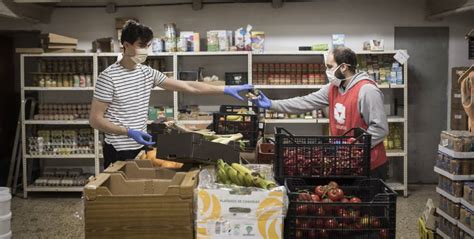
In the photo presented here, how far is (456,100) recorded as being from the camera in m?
6.79

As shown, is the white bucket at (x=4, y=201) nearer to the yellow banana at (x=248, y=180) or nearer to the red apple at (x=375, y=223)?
the yellow banana at (x=248, y=180)

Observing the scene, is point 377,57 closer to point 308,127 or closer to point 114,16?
point 308,127

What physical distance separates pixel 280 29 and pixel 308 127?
1339mm

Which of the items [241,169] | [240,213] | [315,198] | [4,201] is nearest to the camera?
[240,213]

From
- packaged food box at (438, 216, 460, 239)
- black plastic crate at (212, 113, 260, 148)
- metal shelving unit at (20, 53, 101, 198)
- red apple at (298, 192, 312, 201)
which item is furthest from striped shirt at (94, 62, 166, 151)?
metal shelving unit at (20, 53, 101, 198)

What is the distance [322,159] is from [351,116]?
1.08 metres

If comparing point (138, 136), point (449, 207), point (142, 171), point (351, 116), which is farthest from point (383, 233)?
point (449, 207)

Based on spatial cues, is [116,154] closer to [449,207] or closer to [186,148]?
[186,148]

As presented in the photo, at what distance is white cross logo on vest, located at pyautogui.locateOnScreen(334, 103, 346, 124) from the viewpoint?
3.75 metres

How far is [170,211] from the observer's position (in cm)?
218

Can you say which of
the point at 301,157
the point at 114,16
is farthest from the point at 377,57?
the point at 301,157

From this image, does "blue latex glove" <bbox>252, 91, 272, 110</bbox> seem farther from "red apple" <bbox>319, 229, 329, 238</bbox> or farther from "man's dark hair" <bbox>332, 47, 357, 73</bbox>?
"red apple" <bbox>319, 229, 329, 238</bbox>

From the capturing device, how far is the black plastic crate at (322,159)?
2678 millimetres

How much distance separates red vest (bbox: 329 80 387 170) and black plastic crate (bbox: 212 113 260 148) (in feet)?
1.87
